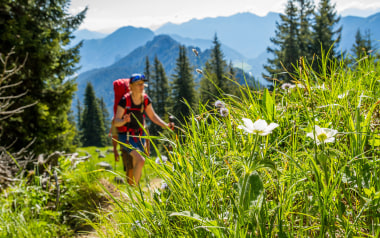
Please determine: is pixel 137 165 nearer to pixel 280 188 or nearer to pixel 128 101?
pixel 128 101

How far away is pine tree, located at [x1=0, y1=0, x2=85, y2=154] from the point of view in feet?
35.0

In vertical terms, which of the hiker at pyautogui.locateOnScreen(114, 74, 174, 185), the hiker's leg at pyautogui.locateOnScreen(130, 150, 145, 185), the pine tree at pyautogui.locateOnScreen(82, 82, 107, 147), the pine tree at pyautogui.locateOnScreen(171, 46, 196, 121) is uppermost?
the pine tree at pyautogui.locateOnScreen(171, 46, 196, 121)

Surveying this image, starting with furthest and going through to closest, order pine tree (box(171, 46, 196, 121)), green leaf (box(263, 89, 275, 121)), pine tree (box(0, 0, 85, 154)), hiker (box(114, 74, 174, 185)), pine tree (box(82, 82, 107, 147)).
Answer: pine tree (box(82, 82, 107, 147))
pine tree (box(0, 0, 85, 154))
hiker (box(114, 74, 174, 185))
pine tree (box(171, 46, 196, 121))
green leaf (box(263, 89, 275, 121))

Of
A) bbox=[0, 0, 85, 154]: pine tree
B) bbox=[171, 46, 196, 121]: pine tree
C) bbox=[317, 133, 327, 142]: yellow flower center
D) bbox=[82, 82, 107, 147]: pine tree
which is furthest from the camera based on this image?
bbox=[82, 82, 107, 147]: pine tree

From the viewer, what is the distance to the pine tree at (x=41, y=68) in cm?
1066

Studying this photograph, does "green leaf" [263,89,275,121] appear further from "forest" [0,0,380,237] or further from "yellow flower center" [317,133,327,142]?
"yellow flower center" [317,133,327,142]

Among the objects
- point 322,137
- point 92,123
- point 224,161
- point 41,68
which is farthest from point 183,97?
point 92,123

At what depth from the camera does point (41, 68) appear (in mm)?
11836

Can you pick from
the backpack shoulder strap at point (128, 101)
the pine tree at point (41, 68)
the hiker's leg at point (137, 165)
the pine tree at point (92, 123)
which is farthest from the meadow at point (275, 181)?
the pine tree at point (92, 123)

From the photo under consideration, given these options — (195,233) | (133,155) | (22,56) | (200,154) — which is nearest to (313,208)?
(195,233)

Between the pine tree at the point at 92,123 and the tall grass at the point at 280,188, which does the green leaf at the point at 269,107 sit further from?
the pine tree at the point at 92,123

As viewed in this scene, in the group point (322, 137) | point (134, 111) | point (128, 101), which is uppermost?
point (322, 137)

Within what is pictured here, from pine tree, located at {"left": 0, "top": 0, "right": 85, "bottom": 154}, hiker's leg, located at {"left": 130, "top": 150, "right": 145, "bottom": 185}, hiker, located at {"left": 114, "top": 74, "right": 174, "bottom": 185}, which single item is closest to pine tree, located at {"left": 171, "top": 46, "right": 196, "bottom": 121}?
hiker, located at {"left": 114, "top": 74, "right": 174, "bottom": 185}

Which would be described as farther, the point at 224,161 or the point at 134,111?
the point at 134,111
